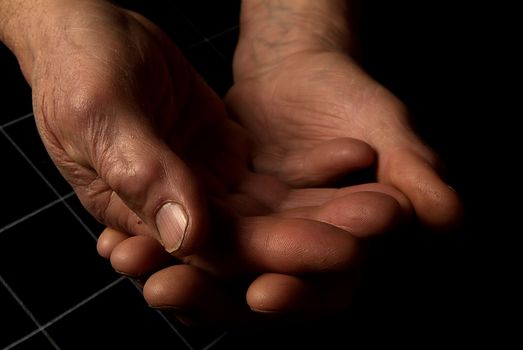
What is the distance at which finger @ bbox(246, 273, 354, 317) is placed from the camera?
0.52 meters

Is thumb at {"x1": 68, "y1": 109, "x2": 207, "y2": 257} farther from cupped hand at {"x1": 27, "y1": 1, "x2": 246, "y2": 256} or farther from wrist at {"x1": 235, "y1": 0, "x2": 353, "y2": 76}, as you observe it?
wrist at {"x1": 235, "y1": 0, "x2": 353, "y2": 76}

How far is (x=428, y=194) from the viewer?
1.97 ft

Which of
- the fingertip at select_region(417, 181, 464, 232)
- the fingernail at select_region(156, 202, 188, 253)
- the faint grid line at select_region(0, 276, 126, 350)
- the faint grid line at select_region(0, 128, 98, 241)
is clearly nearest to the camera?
the fingernail at select_region(156, 202, 188, 253)

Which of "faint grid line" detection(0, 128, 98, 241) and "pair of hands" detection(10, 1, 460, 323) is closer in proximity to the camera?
"pair of hands" detection(10, 1, 460, 323)

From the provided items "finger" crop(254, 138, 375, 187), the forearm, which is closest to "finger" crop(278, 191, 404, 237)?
"finger" crop(254, 138, 375, 187)

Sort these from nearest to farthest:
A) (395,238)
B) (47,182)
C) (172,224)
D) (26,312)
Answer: (172,224) < (395,238) < (26,312) < (47,182)

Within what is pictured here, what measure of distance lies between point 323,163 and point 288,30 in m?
0.39

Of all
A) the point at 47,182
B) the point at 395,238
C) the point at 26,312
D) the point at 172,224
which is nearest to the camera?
the point at 172,224

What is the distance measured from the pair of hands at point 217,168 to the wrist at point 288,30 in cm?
12

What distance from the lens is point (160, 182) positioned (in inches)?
19.6

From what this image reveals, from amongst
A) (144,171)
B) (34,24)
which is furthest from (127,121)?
(34,24)

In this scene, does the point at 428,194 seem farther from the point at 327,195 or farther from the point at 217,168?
the point at 217,168

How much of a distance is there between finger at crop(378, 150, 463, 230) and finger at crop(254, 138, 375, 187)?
6 centimetres

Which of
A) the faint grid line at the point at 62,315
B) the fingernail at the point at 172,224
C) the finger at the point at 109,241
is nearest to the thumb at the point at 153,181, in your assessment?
the fingernail at the point at 172,224
